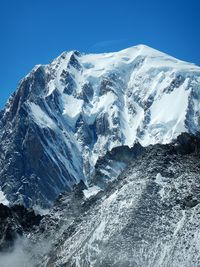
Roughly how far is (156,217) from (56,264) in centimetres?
2555

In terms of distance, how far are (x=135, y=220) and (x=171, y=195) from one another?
11.7 meters

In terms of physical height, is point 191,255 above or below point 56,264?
below

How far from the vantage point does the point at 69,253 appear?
7707 inches

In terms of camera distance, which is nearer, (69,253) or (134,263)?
(134,263)

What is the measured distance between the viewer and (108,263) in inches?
7205

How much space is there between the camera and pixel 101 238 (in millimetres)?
191625

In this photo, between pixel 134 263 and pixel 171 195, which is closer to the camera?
pixel 134 263

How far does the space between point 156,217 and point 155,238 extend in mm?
6833

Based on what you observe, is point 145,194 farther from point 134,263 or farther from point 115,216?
point 134,263

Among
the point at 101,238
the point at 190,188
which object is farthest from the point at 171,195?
the point at 101,238

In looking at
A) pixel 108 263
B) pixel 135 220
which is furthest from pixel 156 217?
pixel 108 263

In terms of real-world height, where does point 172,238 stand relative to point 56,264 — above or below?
below

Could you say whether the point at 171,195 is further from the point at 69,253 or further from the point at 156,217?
the point at 69,253

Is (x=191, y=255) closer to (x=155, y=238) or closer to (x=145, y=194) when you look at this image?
(x=155, y=238)
